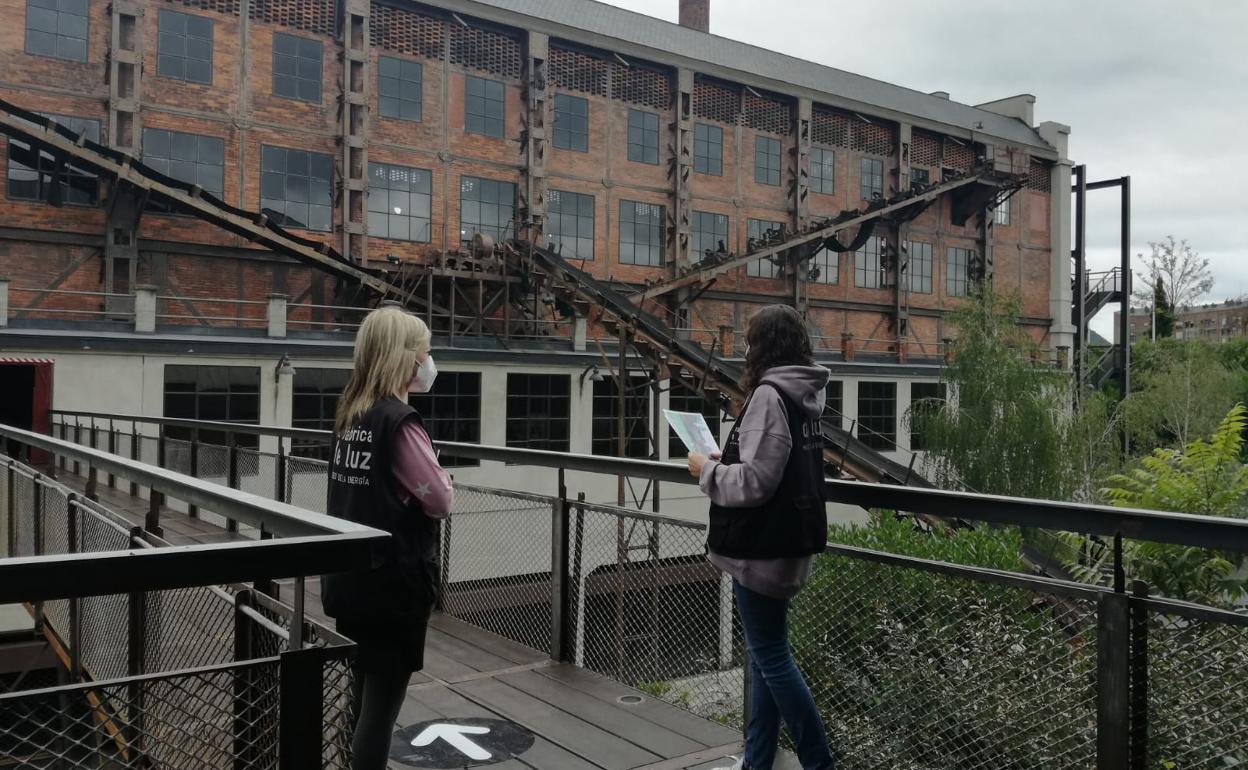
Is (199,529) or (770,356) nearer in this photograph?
(770,356)

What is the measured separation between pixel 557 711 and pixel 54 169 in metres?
23.4

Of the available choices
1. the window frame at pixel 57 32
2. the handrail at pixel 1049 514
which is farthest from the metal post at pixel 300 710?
the window frame at pixel 57 32

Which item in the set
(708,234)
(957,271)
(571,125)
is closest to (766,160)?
(708,234)

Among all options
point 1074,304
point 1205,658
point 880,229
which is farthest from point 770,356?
point 1074,304

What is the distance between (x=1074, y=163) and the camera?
4478 centimetres

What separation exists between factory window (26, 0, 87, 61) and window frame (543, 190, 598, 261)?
43.9ft

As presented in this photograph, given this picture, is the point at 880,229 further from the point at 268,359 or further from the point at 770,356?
the point at 770,356

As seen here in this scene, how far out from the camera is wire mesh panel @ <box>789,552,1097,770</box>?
3494 mm

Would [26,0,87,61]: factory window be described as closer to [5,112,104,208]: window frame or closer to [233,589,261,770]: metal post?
[5,112,104,208]: window frame

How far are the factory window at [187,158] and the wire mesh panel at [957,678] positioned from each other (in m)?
23.6

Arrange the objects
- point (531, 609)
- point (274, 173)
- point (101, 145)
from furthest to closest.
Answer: point (274, 173) < point (101, 145) < point (531, 609)

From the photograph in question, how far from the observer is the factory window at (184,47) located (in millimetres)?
24938

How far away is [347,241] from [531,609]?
2299 centimetres

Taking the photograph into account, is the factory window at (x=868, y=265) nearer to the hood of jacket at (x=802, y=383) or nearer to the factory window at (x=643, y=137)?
the factory window at (x=643, y=137)
